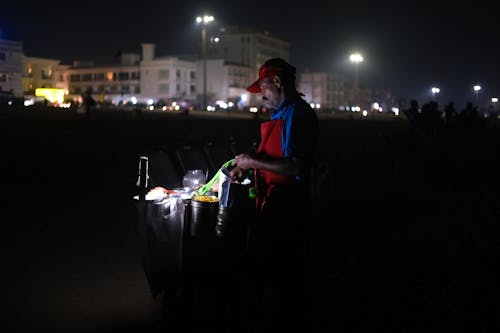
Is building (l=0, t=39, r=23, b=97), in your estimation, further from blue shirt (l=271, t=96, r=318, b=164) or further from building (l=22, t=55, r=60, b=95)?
blue shirt (l=271, t=96, r=318, b=164)

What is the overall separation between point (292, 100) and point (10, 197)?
681 centimetres

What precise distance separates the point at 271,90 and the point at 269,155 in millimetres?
399

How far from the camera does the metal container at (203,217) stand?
12.6 feet

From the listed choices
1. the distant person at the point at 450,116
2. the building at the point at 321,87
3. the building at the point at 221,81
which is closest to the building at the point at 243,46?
the building at the point at 221,81

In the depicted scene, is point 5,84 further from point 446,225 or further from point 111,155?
point 446,225

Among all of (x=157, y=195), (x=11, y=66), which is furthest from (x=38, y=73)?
(x=157, y=195)

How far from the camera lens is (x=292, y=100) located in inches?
137

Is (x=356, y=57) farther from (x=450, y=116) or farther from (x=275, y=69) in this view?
(x=275, y=69)

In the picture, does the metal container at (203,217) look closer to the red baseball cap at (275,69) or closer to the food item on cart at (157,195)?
the food item on cart at (157,195)

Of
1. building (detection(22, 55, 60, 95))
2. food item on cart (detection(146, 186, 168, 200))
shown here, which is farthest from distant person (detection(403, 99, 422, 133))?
building (detection(22, 55, 60, 95))

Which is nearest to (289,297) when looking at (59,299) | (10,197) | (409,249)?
(59,299)

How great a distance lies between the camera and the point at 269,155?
355 cm

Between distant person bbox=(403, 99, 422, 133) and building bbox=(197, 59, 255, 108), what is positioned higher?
building bbox=(197, 59, 255, 108)

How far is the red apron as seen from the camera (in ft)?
11.4
